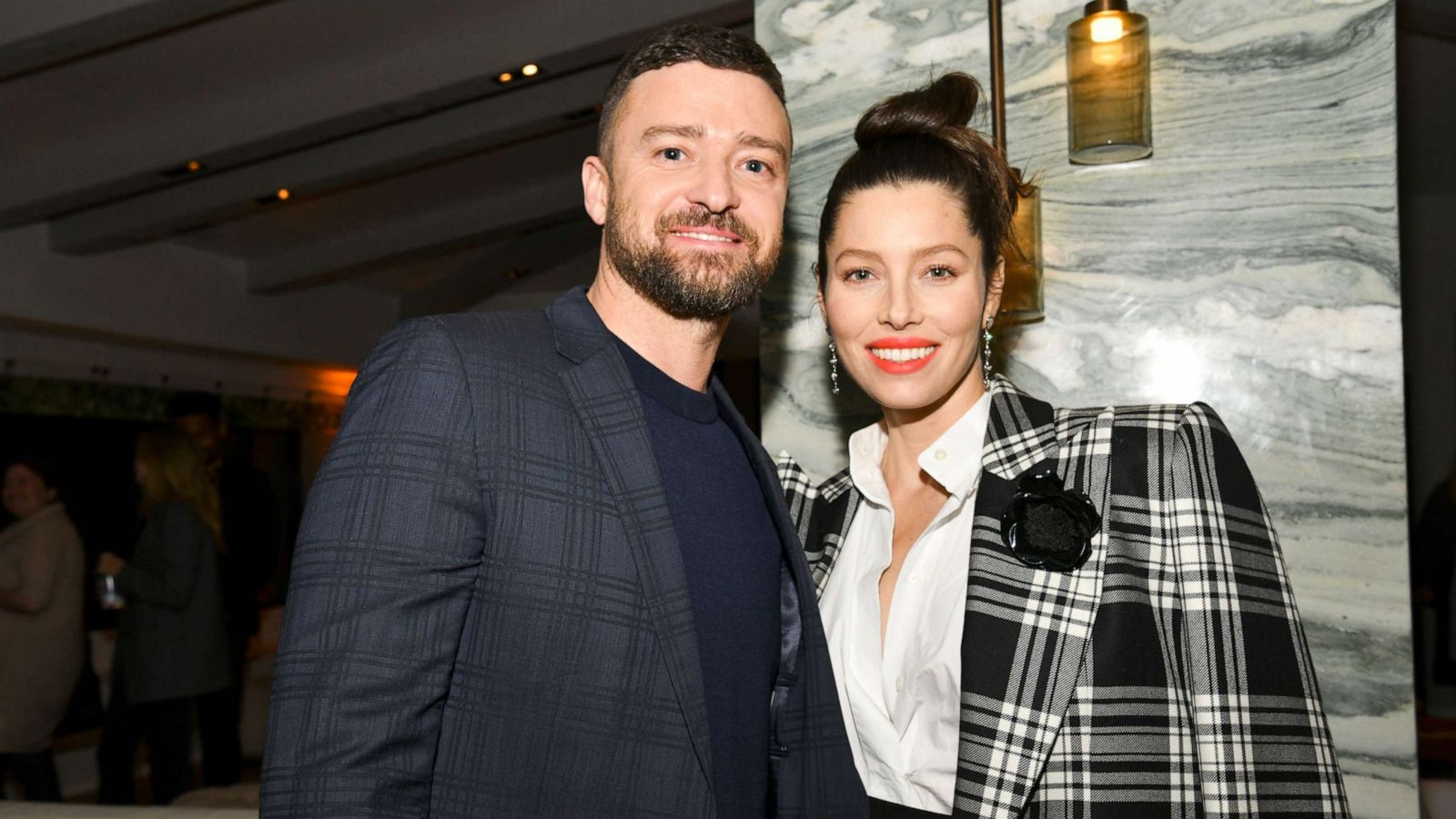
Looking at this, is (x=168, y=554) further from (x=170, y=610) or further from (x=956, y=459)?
(x=956, y=459)

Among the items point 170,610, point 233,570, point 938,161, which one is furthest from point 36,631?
point 938,161

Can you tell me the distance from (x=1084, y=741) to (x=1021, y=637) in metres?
0.15

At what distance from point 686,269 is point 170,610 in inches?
164

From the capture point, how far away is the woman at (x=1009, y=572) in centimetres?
141

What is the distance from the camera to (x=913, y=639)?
1624mm

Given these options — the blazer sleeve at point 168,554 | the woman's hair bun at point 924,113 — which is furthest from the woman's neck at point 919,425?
the blazer sleeve at point 168,554

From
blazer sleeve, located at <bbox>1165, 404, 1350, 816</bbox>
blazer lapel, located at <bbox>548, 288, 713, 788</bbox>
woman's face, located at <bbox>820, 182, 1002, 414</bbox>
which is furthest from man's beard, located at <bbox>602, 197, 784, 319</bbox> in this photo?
blazer sleeve, located at <bbox>1165, 404, 1350, 816</bbox>

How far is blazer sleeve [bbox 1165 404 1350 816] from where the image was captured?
54.8 inches

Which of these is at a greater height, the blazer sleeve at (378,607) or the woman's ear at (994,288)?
the woman's ear at (994,288)

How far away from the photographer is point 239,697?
218 inches

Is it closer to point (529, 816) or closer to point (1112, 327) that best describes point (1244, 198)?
point (1112, 327)

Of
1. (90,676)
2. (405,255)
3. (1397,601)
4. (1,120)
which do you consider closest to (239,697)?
(90,676)

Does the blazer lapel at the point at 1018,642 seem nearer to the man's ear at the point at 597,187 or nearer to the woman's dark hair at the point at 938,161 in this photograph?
the woman's dark hair at the point at 938,161

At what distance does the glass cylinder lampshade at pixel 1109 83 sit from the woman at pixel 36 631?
4.53 m
